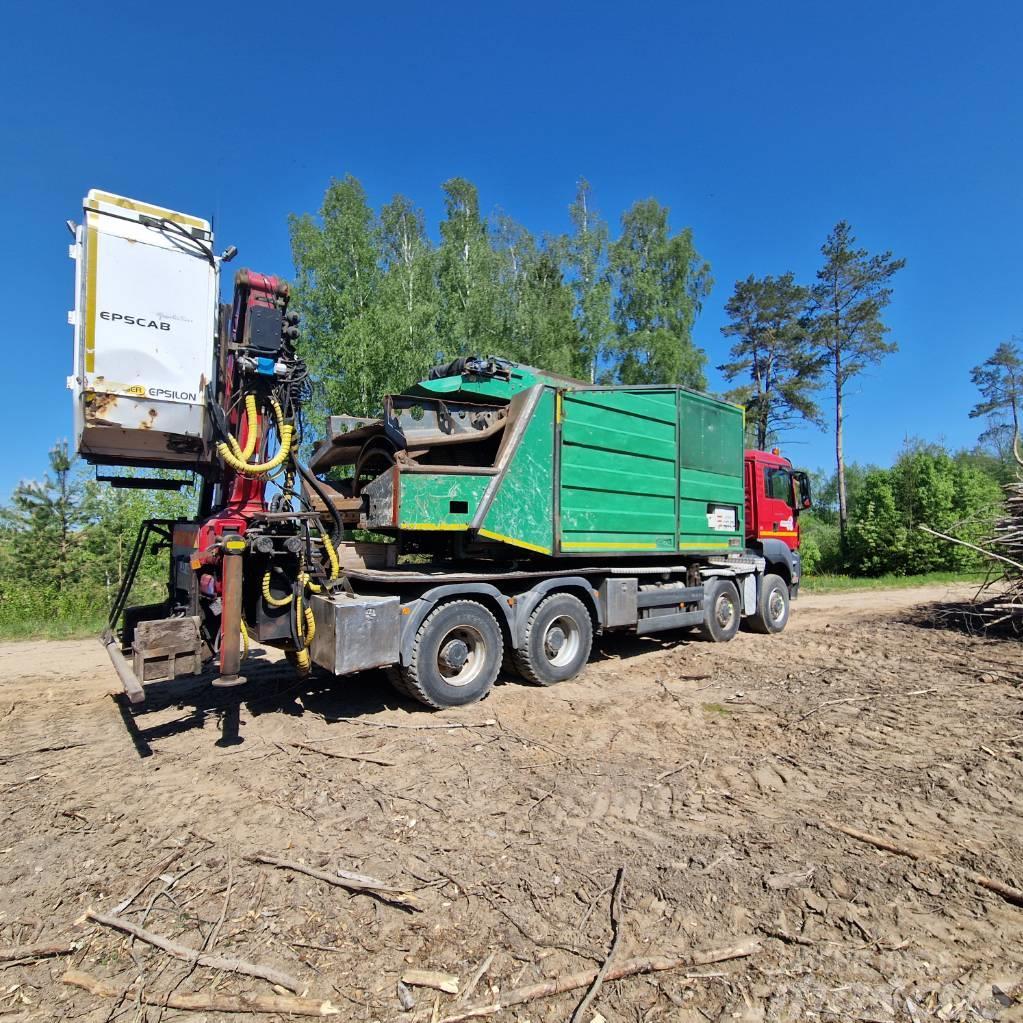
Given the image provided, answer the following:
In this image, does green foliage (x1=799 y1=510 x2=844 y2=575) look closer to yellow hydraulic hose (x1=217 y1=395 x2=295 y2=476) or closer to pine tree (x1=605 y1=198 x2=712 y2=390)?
pine tree (x1=605 y1=198 x2=712 y2=390)

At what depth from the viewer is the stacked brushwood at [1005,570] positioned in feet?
29.7

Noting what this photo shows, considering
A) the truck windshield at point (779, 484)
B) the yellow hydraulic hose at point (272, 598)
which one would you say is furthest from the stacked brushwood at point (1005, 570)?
the yellow hydraulic hose at point (272, 598)

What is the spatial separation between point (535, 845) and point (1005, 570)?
9.84 meters

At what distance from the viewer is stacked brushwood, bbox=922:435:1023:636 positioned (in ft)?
29.7

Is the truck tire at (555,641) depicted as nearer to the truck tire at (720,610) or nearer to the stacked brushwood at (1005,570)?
the truck tire at (720,610)

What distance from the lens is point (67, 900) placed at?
2865 millimetres

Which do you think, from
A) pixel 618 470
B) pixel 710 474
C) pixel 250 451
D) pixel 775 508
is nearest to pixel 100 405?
pixel 250 451

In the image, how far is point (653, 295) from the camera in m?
26.3

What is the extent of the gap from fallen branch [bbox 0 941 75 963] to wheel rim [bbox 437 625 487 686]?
3.41 m

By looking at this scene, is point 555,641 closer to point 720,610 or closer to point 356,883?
point 720,610

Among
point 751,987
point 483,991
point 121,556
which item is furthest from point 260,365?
point 121,556

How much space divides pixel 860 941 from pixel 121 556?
18507 mm

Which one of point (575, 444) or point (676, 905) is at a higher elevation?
point (575, 444)

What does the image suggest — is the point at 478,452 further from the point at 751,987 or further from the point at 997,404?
the point at 997,404
